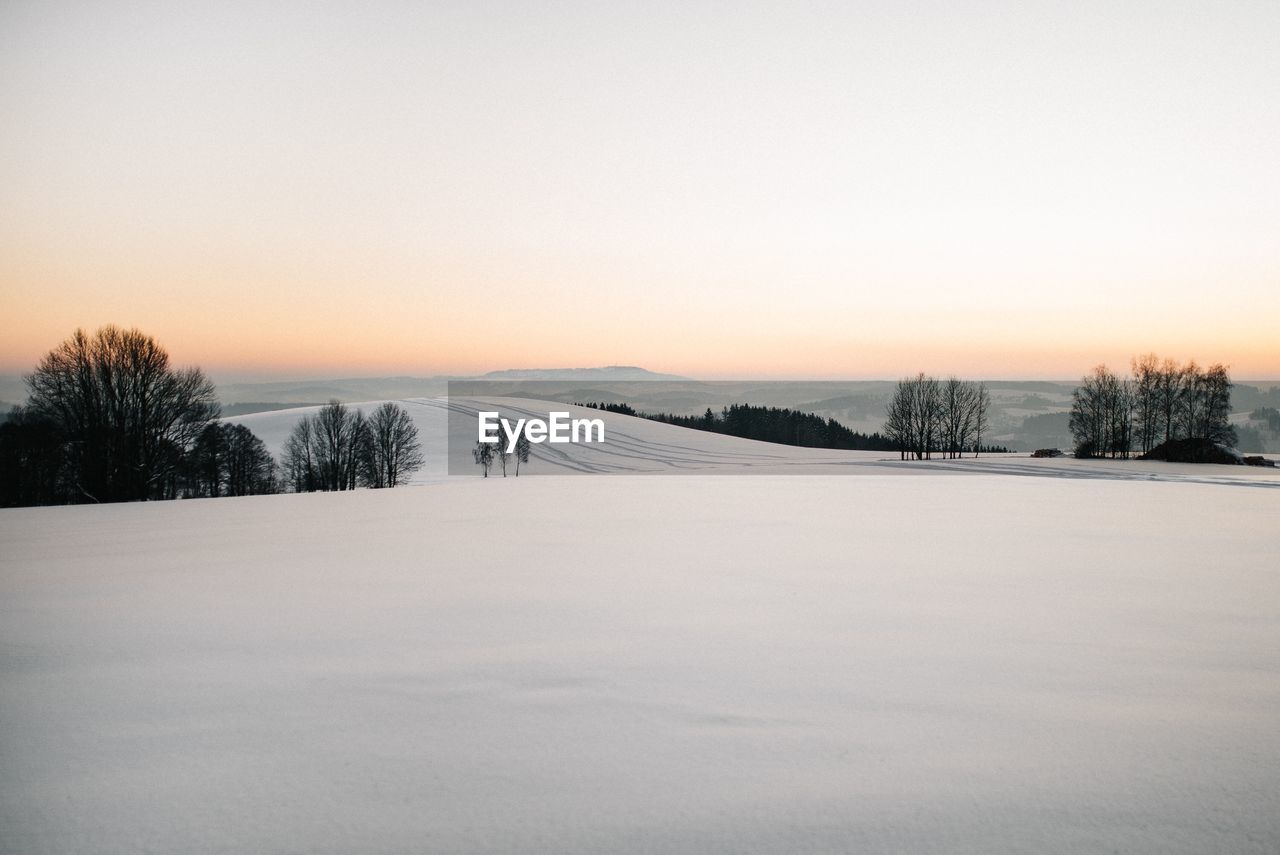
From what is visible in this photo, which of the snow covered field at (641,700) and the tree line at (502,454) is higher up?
the tree line at (502,454)

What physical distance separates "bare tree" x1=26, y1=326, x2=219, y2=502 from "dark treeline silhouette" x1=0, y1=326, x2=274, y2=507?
0.04 m

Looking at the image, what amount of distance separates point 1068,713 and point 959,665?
0.95m

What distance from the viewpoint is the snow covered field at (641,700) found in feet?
10.7

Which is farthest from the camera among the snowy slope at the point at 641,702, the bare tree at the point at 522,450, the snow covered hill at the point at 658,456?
the bare tree at the point at 522,450

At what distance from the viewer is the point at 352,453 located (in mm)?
58594

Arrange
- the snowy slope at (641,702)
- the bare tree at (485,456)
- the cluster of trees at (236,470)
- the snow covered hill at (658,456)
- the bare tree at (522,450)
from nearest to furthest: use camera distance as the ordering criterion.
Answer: the snowy slope at (641,702) < the snow covered hill at (658,456) < the cluster of trees at (236,470) < the bare tree at (522,450) < the bare tree at (485,456)

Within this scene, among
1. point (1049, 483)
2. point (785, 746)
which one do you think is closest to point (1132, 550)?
point (785, 746)

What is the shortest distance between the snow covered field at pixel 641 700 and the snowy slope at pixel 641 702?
24 millimetres

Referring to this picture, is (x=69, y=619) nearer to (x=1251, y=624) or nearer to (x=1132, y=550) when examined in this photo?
(x=1251, y=624)

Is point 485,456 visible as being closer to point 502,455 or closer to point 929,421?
point 502,455

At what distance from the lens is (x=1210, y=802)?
3.43 meters

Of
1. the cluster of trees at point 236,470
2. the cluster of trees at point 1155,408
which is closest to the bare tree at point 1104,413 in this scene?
the cluster of trees at point 1155,408

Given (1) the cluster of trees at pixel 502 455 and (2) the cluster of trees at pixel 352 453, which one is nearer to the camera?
(1) the cluster of trees at pixel 502 455

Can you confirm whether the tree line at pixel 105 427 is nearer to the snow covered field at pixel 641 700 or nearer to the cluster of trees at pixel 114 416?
the cluster of trees at pixel 114 416
